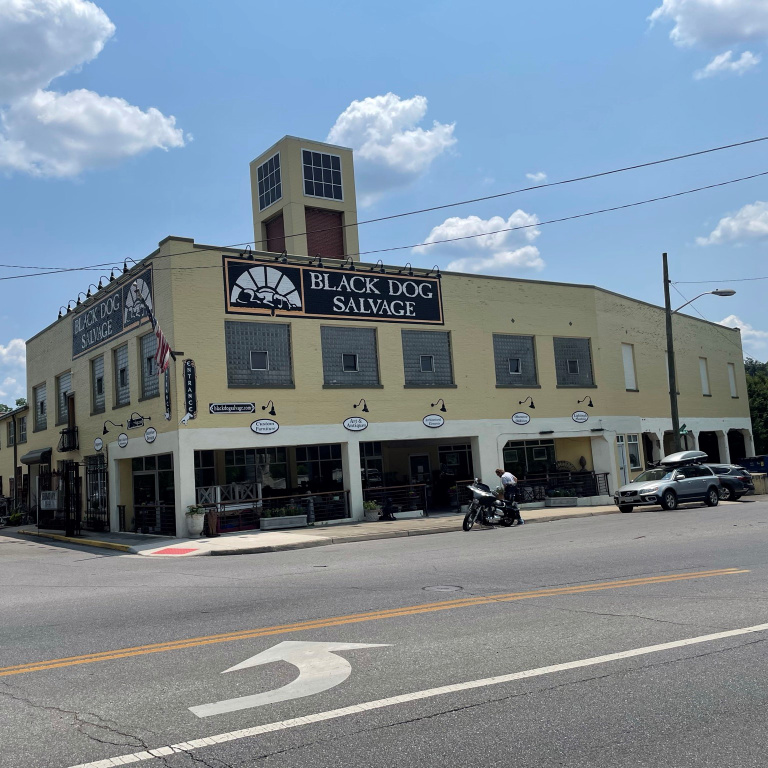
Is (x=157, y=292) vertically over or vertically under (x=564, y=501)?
over

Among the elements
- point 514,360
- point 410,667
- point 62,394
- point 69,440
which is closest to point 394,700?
point 410,667

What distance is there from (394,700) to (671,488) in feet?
73.2

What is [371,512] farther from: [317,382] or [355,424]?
[317,382]

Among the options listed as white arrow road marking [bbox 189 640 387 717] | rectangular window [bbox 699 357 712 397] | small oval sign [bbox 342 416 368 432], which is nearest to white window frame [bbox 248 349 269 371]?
small oval sign [bbox 342 416 368 432]

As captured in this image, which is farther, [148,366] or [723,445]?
[723,445]

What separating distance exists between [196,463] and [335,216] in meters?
12.6

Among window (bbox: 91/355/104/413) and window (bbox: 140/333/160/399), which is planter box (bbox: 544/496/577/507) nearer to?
window (bbox: 140/333/160/399)

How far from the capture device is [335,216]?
3403cm

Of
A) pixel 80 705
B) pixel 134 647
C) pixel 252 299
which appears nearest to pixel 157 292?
pixel 252 299

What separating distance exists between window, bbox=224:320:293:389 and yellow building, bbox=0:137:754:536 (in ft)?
0.23

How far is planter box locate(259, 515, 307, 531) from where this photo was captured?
24.0 m

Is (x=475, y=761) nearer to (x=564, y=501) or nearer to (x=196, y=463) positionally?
(x=196, y=463)

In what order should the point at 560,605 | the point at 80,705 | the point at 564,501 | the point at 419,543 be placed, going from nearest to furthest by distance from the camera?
the point at 80,705 → the point at 560,605 → the point at 419,543 → the point at 564,501

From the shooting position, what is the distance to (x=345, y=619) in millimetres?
8531
